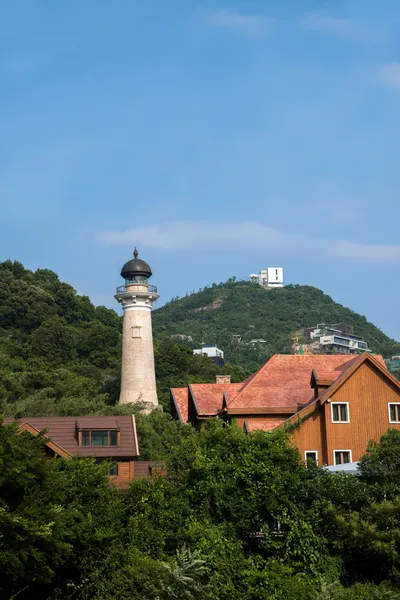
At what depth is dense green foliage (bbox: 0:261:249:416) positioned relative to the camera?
2673 inches

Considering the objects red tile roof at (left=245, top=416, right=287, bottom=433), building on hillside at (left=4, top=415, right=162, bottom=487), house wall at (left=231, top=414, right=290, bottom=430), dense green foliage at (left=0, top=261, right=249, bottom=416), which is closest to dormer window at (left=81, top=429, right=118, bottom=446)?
building on hillside at (left=4, top=415, right=162, bottom=487)

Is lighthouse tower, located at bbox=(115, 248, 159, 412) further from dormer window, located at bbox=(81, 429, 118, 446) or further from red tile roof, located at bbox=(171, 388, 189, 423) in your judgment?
dormer window, located at bbox=(81, 429, 118, 446)

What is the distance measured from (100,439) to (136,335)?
32573 mm

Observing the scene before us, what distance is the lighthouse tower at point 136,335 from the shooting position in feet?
230

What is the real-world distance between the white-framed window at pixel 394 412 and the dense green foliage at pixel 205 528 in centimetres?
665

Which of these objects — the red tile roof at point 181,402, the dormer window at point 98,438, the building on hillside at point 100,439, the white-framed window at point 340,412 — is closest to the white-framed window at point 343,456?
the white-framed window at point 340,412

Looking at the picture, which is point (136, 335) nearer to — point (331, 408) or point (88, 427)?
point (88, 427)

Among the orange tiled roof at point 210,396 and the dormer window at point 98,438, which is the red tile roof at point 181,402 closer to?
the orange tiled roof at point 210,396

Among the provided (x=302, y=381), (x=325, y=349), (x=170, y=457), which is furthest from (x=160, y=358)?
(x=325, y=349)

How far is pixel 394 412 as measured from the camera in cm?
3753

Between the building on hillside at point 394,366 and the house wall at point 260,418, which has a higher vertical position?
the building on hillside at point 394,366

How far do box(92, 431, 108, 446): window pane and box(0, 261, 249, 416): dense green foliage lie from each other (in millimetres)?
18426

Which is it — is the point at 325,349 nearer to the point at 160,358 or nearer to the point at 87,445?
the point at 160,358

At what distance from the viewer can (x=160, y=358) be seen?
8912 centimetres
